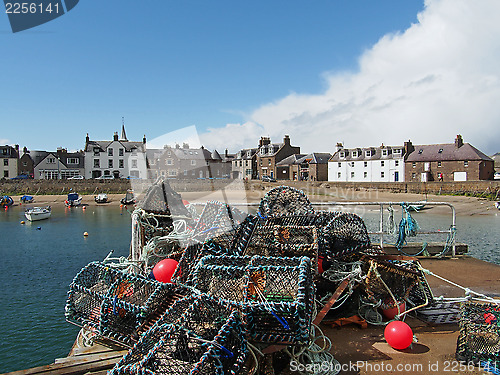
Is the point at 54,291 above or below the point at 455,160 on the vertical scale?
below

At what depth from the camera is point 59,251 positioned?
17.6 meters

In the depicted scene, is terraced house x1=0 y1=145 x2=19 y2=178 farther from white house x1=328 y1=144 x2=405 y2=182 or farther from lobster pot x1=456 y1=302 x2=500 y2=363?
lobster pot x1=456 y1=302 x2=500 y2=363

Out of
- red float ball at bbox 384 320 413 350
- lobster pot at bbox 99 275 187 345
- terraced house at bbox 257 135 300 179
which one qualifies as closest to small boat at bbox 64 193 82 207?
terraced house at bbox 257 135 300 179

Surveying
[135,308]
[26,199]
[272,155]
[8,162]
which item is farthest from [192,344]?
[8,162]

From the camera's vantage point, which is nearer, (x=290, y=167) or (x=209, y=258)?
(x=209, y=258)

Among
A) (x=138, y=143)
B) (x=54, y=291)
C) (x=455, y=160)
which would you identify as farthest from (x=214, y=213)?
(x=138, y=143)

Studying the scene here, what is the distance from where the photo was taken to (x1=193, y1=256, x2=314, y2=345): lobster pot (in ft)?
8.84

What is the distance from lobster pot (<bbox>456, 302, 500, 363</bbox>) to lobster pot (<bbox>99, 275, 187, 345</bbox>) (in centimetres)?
245

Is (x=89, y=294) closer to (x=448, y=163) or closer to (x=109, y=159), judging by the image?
(x=448, y=163)

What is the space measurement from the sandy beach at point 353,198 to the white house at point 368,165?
18.7 feet

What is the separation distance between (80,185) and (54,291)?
45458 mm

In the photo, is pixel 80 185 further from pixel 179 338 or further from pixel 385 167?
pixel 179 338

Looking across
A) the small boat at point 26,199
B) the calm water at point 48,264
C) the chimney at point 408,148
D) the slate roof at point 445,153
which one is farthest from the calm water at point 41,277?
the slate roof at point 445,153

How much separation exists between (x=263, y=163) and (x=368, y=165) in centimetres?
1790
